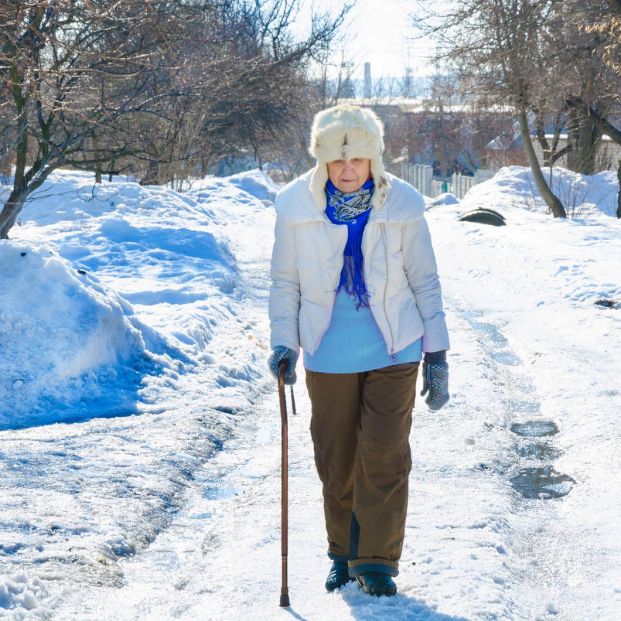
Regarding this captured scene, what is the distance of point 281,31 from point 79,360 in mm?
29861

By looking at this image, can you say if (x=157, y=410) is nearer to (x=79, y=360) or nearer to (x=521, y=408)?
(x=79, y=360)

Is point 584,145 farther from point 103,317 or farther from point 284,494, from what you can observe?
point 284,494

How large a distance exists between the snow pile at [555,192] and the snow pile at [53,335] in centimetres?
1854

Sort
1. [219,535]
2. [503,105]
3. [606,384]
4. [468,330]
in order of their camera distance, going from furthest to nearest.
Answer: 1. [503,105]
2. [468,330]
3. [606,384]
4. [219,535]

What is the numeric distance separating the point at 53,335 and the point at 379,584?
4264 mm

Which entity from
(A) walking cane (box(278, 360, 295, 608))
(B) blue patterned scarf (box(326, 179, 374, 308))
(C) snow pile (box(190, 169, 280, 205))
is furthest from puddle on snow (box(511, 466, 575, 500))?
(C) snow pile (box(190, 169, 280, 205))

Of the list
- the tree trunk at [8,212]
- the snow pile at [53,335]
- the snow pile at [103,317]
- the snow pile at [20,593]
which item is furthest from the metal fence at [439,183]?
the snow pile at [20,593]

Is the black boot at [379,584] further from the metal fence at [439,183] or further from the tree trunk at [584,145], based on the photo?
the metal fence at [439,183]

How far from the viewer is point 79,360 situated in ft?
24.5

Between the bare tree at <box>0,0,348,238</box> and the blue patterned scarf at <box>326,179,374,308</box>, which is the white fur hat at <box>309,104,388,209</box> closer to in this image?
the blue patterned scarf at <box>326,179,374,308</box>

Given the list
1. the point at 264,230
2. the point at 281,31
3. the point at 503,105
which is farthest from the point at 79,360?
the point at 281,31

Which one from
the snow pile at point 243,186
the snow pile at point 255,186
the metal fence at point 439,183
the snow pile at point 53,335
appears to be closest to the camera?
the snow pile at point 53,335

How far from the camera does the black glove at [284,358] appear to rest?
4023 millimetres

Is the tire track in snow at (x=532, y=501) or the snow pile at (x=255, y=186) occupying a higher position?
the snow pile at (x=255, y=186)
